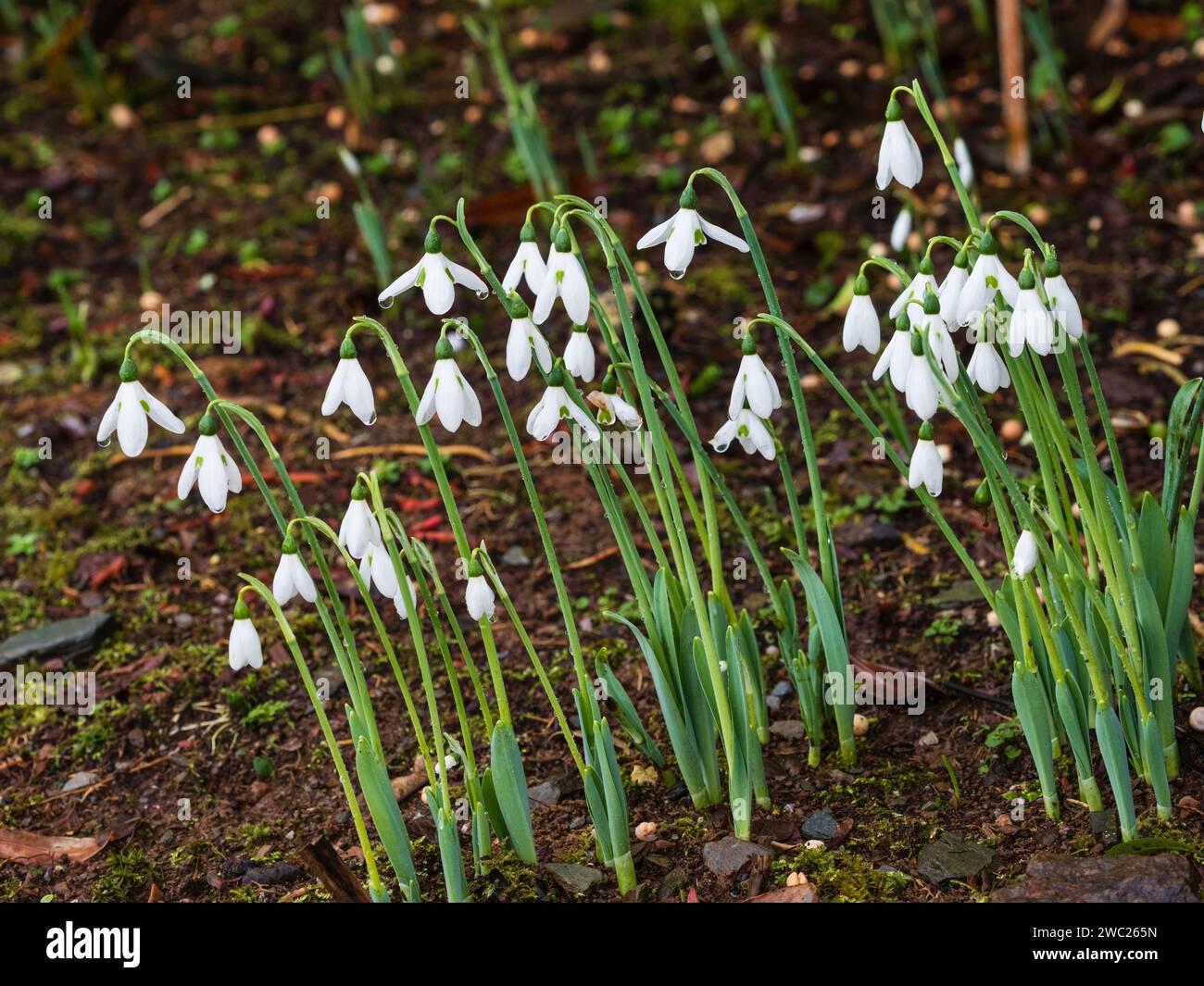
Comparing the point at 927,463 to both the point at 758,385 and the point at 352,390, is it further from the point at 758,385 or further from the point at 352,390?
the point at 352,390

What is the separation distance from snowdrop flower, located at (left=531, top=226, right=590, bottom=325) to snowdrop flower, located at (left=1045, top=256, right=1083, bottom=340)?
0.65 meters

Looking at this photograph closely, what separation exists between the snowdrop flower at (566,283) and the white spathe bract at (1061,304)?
650mm

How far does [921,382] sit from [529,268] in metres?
0.60

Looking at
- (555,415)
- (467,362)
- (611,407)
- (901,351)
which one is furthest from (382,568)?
(467,362)

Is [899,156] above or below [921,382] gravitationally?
above

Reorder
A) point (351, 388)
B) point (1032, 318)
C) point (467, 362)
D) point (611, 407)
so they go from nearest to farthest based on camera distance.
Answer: point (1032, 318) → point (351, 388) → point (611, 407) → point (467, 362)

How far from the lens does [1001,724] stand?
2.67m

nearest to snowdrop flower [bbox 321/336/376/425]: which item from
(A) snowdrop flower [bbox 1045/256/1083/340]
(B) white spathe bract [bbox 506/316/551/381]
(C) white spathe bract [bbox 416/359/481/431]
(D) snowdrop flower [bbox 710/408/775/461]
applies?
(C) white spathe bract [bbox 416/359/481/431]

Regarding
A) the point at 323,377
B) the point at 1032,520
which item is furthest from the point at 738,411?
the point at 323,377

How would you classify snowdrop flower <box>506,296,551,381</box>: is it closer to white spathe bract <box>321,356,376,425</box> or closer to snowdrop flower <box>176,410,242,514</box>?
white spathe bract <box>321,356,376,425</box>

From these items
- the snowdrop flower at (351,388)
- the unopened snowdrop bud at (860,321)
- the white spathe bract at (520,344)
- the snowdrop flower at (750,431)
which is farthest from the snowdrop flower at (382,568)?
the unopened snowdrop bud at (860,321)

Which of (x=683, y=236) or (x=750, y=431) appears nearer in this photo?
(x=683, y=236)

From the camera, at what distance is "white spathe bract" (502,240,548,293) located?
83.2 inches

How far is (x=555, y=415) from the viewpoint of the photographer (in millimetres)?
2094
